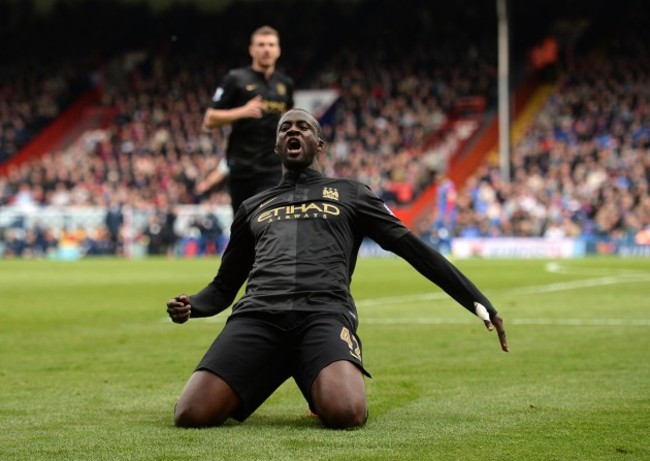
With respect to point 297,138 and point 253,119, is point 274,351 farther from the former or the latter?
point 253,119

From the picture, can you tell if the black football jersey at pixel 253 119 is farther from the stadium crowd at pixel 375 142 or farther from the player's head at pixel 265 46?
the stadium crowd at pixel 375 142

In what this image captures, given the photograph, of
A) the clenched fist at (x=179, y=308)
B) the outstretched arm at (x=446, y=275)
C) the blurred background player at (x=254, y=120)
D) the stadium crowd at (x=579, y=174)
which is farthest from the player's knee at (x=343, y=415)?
the stadium crowd at (x=579, y=174)

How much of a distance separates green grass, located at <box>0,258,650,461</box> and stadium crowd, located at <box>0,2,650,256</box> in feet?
63.1

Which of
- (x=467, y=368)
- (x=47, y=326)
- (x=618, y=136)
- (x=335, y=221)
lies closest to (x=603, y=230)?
(x=618, y=136)

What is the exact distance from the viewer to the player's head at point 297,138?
618 cm

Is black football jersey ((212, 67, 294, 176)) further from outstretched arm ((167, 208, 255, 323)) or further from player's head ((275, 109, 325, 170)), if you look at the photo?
player's head ((275, 109, 325, 170))

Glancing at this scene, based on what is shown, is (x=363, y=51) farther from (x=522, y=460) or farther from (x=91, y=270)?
(x=522, y=460)

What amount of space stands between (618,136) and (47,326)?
27.3 metres

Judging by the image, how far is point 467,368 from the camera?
8094 millimetres

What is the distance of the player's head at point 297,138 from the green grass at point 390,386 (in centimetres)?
133

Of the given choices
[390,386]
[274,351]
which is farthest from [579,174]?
[274,351]

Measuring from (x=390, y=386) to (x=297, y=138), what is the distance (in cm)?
185

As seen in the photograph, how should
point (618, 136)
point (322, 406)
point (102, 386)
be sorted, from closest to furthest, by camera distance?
point (322, 406) → point (102, 386) → point (618, 136)

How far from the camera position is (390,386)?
7242 millimetres
